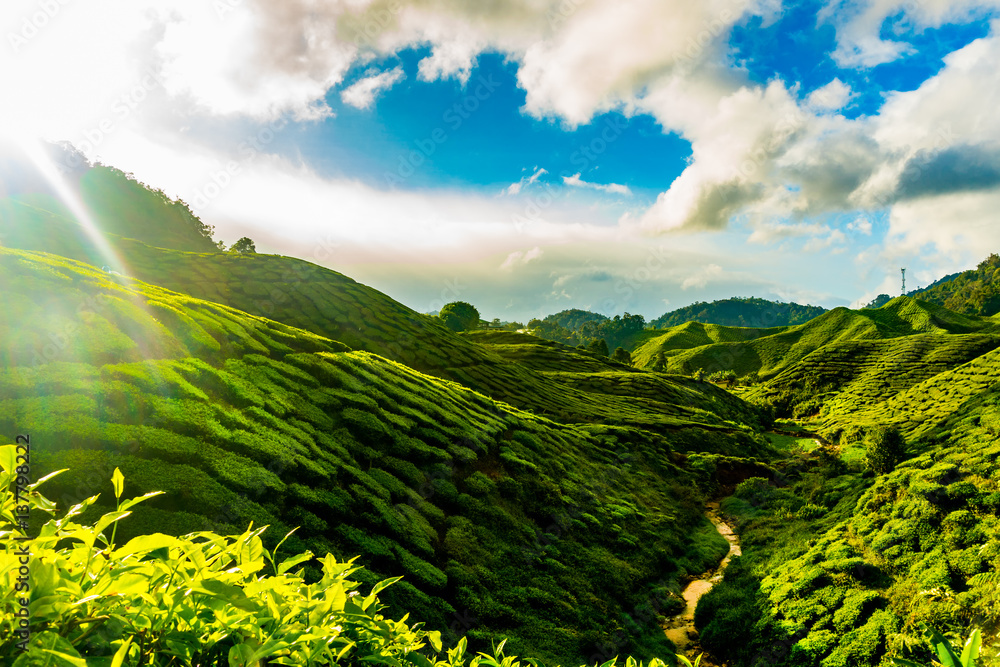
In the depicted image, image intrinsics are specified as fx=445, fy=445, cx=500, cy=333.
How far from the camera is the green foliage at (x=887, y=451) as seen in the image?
72.6 ft

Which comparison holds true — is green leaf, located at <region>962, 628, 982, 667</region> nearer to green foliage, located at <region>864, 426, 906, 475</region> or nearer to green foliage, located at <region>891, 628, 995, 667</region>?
green foliage, located at <region>891, 628, 995, 667</region>

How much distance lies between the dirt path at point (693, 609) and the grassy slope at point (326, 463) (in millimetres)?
511

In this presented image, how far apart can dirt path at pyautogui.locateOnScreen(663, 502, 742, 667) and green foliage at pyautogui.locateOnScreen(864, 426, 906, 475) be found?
8.18m

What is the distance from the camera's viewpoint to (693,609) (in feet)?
49.6

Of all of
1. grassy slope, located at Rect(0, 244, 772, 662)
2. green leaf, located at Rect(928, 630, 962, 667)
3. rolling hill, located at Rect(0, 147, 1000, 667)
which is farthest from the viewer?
rolling hill, located at Rect(0, 147, 1000, 667)

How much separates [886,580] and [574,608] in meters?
8.96

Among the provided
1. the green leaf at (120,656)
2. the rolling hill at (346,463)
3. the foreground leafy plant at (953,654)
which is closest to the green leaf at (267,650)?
the green leaf at (120,656)

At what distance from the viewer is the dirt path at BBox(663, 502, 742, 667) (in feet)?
43.2

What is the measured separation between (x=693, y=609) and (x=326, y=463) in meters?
13.1

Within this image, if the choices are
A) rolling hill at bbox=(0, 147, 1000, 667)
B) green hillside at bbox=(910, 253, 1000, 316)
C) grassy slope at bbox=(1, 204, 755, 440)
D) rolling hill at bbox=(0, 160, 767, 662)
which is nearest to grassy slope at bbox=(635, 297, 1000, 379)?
green hillside at bbox=(910, 253, 1000, 316)

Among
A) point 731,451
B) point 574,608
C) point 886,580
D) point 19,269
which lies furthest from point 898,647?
point 731,451

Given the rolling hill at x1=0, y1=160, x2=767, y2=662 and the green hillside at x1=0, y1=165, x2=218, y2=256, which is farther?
the green hillside at x1=0, y1=165, x2=218, y2=256

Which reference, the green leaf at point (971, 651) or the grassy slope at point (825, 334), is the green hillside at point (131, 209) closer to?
the green leaf at point (971, 651)

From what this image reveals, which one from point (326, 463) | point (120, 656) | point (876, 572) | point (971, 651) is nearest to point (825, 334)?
point (876, 572)
